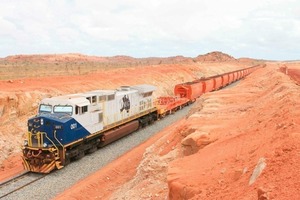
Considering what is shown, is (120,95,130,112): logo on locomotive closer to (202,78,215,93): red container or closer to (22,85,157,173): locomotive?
(22,85,157,173): locomotive

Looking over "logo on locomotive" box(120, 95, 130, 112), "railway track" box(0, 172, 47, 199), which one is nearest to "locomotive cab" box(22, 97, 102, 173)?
"railway track" box(0, 172, 47, 199)

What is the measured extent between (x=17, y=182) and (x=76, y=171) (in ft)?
10.6

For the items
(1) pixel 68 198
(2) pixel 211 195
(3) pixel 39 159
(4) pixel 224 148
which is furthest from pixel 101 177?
(2) pixel 211 195

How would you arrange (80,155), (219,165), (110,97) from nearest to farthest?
(219,165) → (80,155) → (110,97)

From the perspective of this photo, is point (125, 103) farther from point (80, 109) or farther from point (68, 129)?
point (68, 129)

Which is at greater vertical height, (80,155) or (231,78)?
(231,78)

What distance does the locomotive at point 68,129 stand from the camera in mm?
18906

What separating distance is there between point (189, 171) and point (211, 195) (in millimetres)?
2158

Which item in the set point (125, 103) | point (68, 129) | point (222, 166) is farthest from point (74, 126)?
point (222, 166)

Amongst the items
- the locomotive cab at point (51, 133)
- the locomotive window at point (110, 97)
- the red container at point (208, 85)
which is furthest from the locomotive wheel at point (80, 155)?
the red container at point (208, 85)

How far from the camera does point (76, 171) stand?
743 inches

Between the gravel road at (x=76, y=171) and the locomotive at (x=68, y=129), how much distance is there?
1.77 feet

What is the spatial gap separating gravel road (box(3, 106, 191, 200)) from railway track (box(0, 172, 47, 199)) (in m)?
0.29

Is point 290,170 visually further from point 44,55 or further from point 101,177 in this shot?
point 44,55
